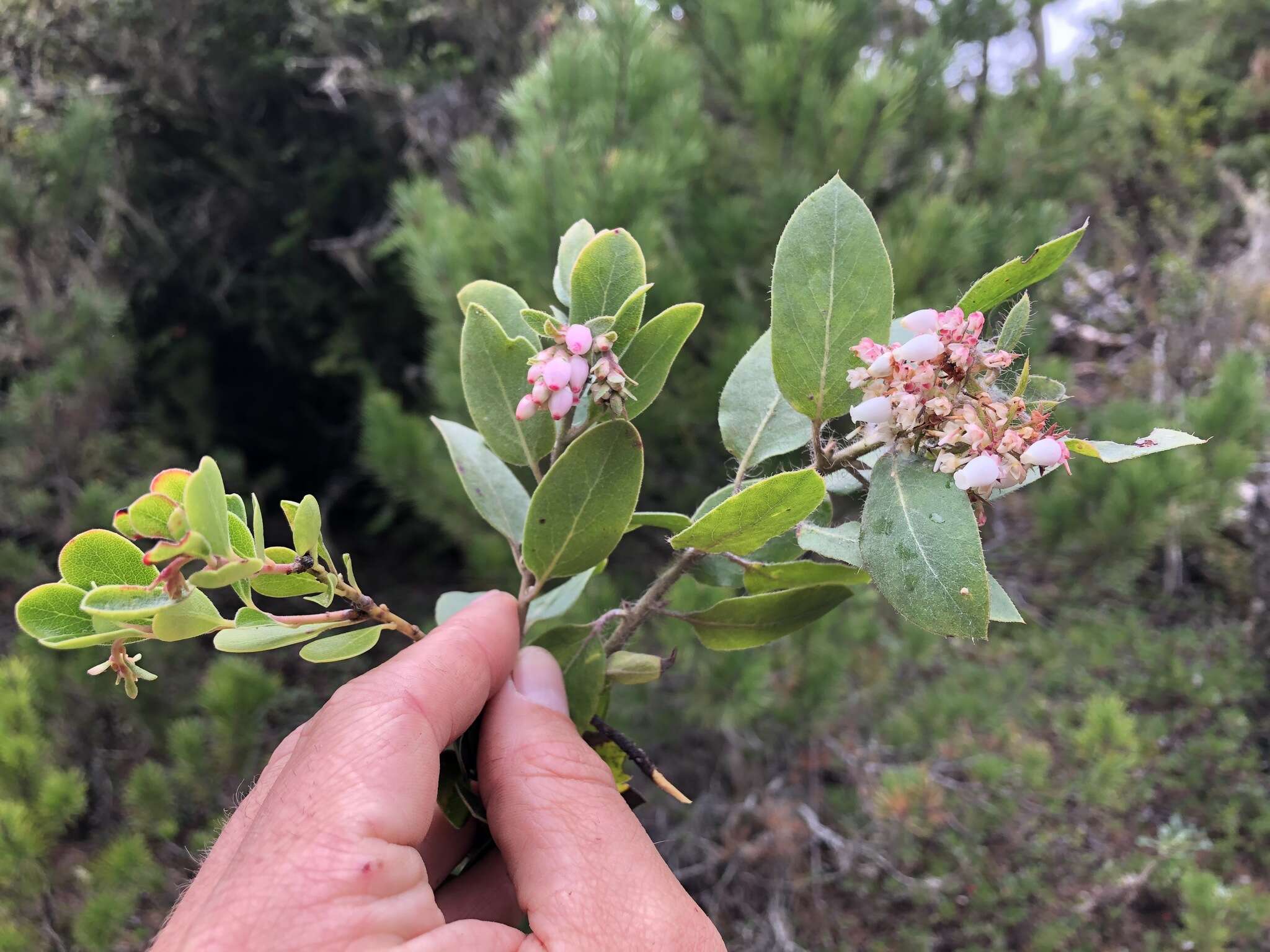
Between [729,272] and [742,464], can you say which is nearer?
[742,464]

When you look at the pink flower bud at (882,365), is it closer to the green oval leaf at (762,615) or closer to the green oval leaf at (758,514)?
the green oval leaf at (758,514)

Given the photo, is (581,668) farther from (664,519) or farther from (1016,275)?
(1016,275)

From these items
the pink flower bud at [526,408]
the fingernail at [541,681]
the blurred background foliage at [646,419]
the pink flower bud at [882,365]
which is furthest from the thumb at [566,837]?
the blurred background foliage at [646,419]

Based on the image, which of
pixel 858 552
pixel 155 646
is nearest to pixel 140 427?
pixel 155 646

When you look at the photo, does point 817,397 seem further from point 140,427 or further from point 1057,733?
point 140,427

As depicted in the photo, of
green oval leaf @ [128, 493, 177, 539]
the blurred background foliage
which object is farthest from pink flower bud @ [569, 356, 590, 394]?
the blurred background foliage

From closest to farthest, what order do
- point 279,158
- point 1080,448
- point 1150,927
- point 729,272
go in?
point 1080,448, point 729,272, point 1150,927, point 279,158

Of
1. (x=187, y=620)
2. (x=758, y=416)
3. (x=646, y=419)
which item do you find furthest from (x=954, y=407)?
(x=646, y=419)
